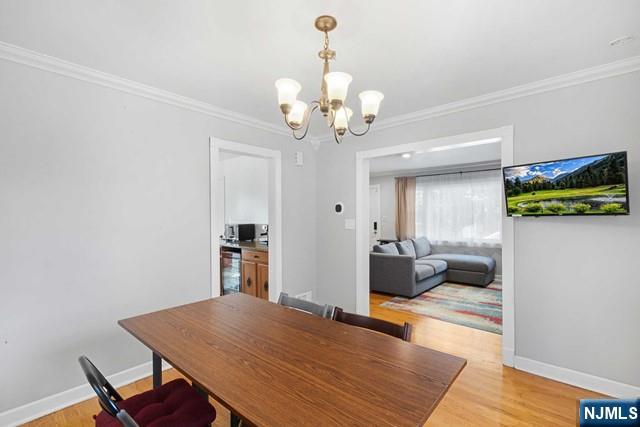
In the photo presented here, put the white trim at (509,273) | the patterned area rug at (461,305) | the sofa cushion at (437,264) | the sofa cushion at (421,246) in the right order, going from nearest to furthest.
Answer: the white trim at (509,273), the patterned area rug at (461,305), the sofa cushion at (437,264), the sofa cushion at (421,246)

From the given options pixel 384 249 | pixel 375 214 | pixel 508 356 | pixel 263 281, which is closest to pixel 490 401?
pixel 508 356

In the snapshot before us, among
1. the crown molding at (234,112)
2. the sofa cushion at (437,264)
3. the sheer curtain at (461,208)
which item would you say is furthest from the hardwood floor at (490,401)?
the sheer curtain at (461,208)

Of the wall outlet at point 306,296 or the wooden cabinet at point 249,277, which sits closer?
the wall outlet at point 306,296

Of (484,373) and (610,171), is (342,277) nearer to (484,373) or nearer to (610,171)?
(484,373)

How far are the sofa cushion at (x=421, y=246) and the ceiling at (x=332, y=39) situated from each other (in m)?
4.24

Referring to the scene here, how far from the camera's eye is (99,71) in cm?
215

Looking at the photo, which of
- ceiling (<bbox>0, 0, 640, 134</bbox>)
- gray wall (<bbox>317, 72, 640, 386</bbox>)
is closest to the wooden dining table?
ceiling (<bbox>0, 0, 640, 134</bbox>)

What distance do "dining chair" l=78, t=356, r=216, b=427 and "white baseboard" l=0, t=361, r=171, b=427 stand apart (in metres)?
1.18

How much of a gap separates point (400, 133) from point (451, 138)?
0.56 meters

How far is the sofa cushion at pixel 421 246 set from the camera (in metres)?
6.24

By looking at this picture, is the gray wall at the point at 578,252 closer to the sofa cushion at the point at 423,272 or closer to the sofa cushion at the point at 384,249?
the sofa cushion at the point at 423,272

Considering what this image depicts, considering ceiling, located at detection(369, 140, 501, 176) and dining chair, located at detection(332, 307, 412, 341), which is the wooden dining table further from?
ceiling, located at detection(369, 140, 501, 176)

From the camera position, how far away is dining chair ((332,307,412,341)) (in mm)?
1484

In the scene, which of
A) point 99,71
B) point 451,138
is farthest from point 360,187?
point 99,71
